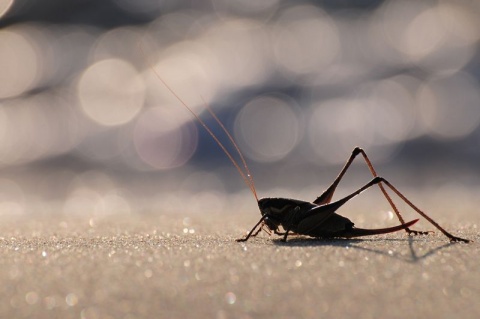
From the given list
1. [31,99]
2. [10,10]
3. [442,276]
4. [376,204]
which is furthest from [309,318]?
[10,10]

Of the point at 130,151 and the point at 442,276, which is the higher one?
the point at 442,276

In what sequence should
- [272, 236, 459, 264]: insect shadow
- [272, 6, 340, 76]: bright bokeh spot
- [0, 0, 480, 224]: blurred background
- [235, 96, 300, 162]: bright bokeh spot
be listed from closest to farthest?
[272, 236, 459, 264]: insect shadow
[0, 0, 480, 224]: blurred background
[235, 96, 300, 162]: bright bokeh spot
[272, 6, 340, 76]: bright bokeh spot

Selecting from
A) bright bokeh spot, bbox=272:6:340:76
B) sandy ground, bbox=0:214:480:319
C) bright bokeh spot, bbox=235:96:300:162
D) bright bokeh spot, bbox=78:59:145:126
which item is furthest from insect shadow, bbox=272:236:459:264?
bright bokeh spot, bbox=272:6:340:76

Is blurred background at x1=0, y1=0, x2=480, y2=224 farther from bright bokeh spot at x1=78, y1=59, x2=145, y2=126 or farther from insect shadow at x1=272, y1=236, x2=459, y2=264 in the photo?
insect shadow at x1=272, y1=236, x2=459, y2=264

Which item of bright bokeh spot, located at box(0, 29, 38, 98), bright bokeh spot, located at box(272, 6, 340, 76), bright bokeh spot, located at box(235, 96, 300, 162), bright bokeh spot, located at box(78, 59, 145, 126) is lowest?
bright bokeh spot, located at box(0, 29, 38, 98)

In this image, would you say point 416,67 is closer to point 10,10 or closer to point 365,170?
point 365,170

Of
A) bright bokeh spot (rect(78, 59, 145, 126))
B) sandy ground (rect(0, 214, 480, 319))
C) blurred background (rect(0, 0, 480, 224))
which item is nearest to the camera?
sandy ground (rect(0, 214, 480, 319))
